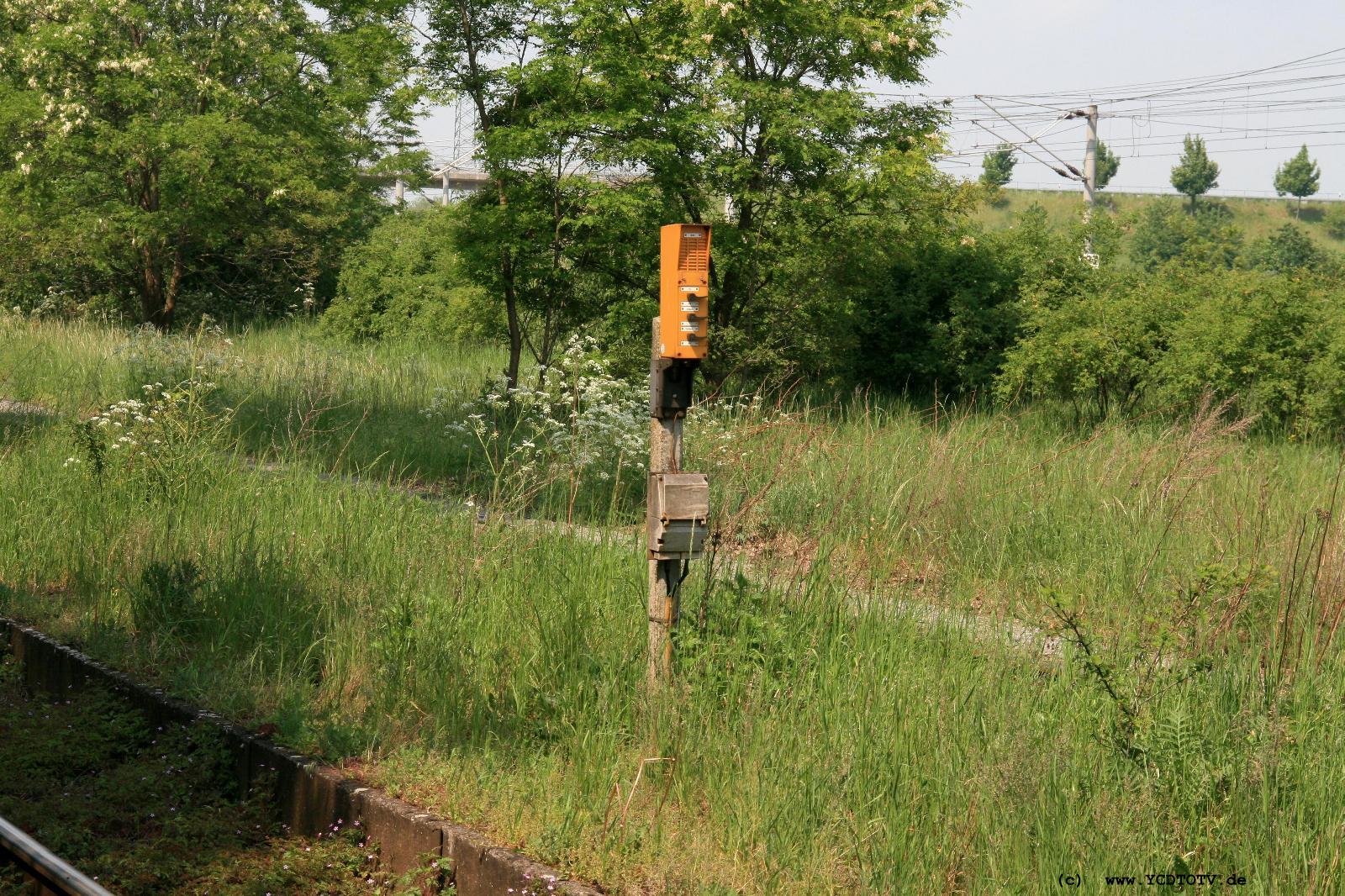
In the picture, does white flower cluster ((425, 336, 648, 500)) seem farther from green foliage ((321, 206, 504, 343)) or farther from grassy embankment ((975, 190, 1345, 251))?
grassy embankment ((975, 190, 1345, 251))

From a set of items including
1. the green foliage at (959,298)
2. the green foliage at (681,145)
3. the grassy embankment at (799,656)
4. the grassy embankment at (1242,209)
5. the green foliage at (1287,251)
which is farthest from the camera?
the grassy embankment at (1242,209)

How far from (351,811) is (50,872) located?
10.2ft

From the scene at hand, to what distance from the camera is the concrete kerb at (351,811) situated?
416cm

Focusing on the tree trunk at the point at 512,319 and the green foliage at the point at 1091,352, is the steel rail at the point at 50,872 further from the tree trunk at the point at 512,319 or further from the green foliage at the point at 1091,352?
the green foliage at the point at 1091,352

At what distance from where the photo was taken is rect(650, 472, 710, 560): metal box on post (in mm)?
5035

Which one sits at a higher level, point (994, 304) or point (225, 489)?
point (994, 304)

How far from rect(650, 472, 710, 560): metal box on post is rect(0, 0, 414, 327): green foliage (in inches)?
602

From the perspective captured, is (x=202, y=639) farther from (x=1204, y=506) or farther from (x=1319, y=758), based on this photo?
(x=1204, y=506)

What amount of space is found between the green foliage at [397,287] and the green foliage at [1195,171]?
304ft

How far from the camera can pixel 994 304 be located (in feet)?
58.8

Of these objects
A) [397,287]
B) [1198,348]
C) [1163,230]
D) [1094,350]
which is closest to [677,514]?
[1198,348]

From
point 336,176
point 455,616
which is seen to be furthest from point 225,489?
point 336,176

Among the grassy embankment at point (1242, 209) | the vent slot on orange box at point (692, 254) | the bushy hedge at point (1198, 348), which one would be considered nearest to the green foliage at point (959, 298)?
the bushy hedge at point (1198, 348)

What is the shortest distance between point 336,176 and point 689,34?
1520 centimetres
